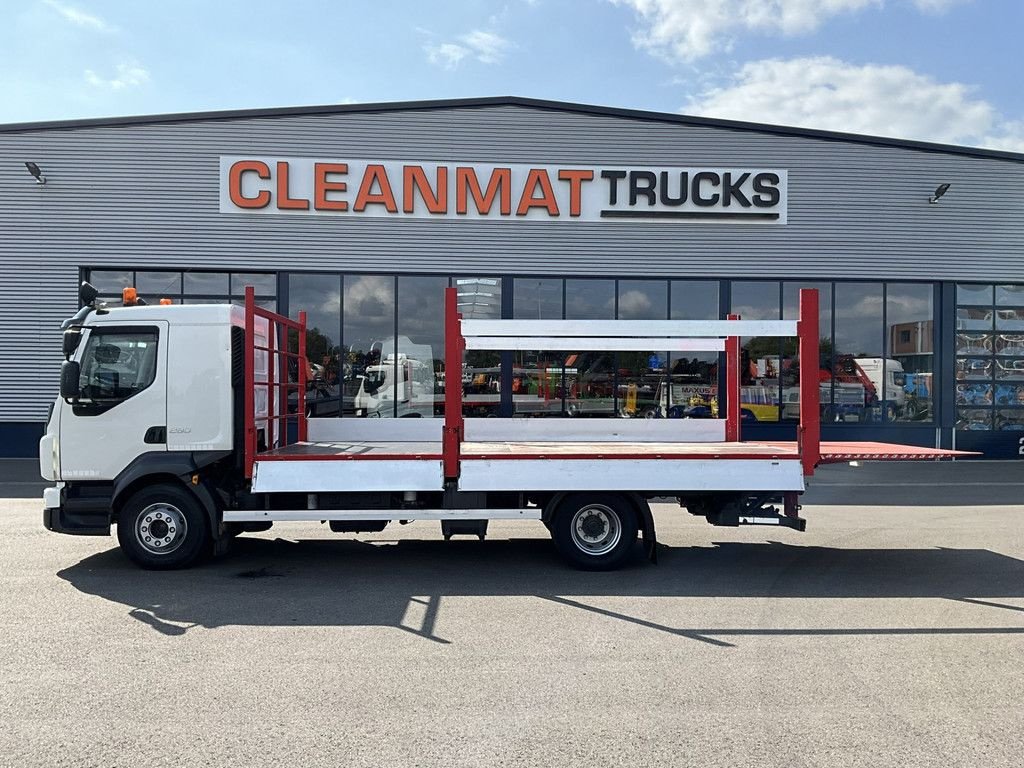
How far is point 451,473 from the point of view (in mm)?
7020

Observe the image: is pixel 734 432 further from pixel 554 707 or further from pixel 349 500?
pixel 554 707

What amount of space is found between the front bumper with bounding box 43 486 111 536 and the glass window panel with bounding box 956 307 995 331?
1763cm

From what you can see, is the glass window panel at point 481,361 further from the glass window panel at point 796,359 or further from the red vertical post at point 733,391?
the red vertical post at point 733,391

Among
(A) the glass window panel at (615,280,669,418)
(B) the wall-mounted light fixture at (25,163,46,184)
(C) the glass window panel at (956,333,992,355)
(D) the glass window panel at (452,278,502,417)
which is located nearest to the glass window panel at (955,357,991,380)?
(C) the glass window panel at (956,333,992,355)

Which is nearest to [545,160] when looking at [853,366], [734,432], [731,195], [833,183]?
[731,195]

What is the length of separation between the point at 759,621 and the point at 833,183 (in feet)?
46.2

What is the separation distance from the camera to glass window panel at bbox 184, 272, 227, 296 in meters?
16.3

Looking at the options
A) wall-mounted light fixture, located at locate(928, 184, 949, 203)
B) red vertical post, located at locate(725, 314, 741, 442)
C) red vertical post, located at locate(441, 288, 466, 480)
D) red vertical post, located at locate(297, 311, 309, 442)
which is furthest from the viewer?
wall-mounted light fixture, located at locate(928, 184, 949, 203)

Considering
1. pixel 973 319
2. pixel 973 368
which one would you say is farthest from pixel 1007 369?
pixel 973 319

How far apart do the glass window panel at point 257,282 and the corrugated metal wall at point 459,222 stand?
0.92 feet

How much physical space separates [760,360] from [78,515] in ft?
44.6

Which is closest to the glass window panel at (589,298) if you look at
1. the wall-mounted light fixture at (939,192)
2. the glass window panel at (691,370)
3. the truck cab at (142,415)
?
the glass window panel at (691,370)

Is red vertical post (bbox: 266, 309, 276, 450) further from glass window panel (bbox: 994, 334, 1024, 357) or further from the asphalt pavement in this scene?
glass window panel (bbox: 994, 334, 1024, 357)

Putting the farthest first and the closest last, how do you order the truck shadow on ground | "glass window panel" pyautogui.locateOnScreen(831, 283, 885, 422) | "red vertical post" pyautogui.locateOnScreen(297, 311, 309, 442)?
"glass window panel" pyautogui.locateOnScreen(831, 283, 885, 422) → "red vertical post" pyautogui.locateOnScreen(297, 311, 309, 442) → the truck shadow on ground
